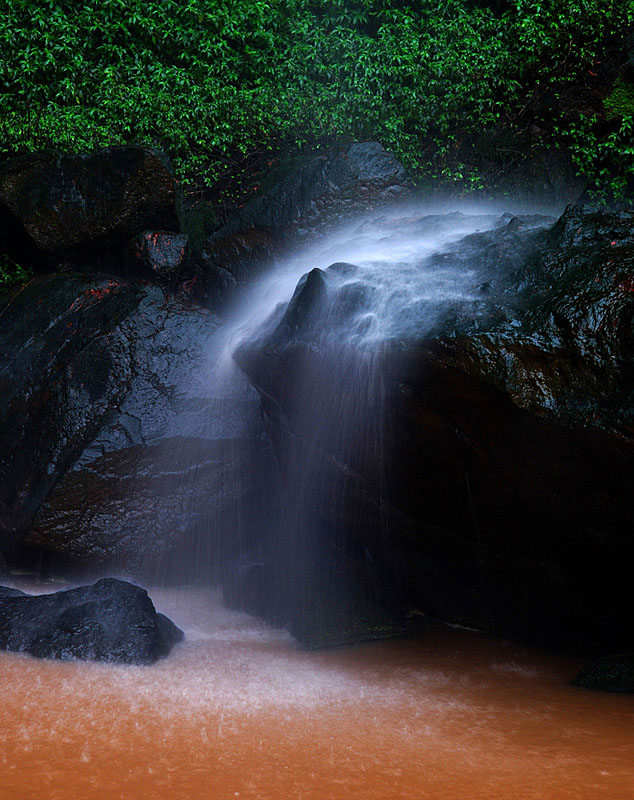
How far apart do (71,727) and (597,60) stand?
10.7 m

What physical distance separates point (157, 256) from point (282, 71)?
4576mm

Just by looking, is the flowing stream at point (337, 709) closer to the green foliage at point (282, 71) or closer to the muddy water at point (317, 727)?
the muddy water at point (317, 727)

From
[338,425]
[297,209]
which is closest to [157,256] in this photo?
[297,209]

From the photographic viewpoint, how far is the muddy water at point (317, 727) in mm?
2156

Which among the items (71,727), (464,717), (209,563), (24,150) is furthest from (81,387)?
(24,150)

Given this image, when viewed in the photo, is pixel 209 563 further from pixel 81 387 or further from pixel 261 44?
pixel 261 44

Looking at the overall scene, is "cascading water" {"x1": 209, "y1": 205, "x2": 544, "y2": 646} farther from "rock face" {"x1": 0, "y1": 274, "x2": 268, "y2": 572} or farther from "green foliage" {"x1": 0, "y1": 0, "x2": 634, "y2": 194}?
"green foliage" {"x1": 0, "y1": 0, "x2": 634, "y2": 194}

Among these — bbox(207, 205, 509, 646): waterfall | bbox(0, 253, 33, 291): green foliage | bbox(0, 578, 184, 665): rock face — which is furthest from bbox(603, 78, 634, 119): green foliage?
bbox(0, 578, 184, 665): rock face

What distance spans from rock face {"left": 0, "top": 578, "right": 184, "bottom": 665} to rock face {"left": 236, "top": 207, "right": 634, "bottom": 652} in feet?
3.74

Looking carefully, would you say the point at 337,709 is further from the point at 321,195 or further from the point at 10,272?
the point at 10,272

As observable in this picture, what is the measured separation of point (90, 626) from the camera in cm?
377

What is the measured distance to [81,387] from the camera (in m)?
5.60

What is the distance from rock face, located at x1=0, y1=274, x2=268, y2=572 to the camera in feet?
17.4

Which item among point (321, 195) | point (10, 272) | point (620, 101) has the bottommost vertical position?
point (10, 272)
